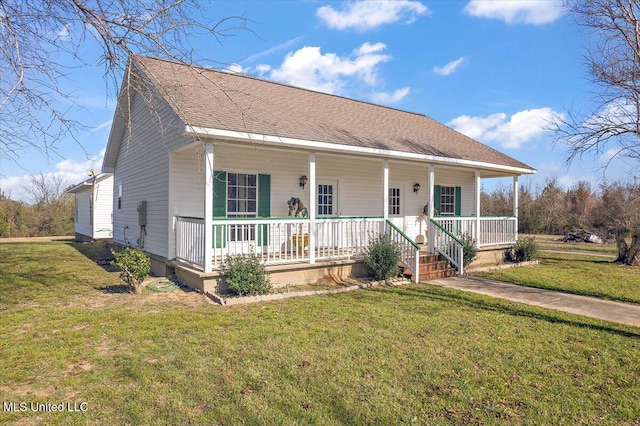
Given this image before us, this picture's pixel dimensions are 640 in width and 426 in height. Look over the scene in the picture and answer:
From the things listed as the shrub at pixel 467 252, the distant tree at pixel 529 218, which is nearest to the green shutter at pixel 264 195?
the shrub at pixel 467 252

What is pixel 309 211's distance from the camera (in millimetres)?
8539

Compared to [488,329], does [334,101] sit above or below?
above

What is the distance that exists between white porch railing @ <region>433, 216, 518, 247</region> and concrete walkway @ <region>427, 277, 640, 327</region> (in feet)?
6.67

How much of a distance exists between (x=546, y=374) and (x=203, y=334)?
4.04 meters

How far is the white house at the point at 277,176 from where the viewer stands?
25.2 ft

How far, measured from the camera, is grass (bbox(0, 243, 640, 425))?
319 centimetres

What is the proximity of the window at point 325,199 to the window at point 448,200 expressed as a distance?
15.6ft

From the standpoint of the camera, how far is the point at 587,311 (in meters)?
6.48

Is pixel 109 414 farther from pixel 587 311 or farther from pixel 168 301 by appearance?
pixel 587 311

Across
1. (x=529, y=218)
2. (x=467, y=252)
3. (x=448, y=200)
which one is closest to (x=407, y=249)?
(x=467, y=252)

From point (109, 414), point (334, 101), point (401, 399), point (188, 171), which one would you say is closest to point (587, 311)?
point (401, 399)

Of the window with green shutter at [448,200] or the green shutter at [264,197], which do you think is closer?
the green shutter at [264,197]

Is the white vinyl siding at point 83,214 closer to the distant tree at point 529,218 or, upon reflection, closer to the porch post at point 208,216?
the porch post at point 208,216

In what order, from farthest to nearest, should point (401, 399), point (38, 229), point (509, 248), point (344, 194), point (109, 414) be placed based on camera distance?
1. point (38, 229)
2. point (509, 248)
3. point (344, 194)
4. point (401, 399)
5. point (109, 414)
